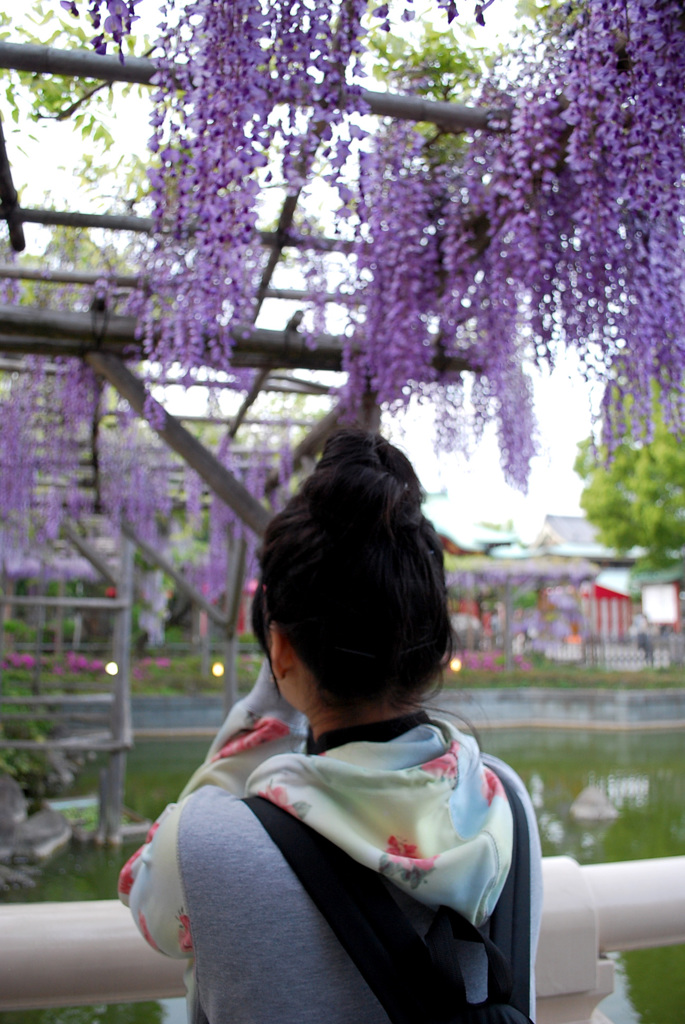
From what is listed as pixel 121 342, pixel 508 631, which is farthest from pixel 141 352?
pixel 508 631

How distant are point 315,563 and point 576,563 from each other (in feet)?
47.1

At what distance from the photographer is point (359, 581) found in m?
0.67

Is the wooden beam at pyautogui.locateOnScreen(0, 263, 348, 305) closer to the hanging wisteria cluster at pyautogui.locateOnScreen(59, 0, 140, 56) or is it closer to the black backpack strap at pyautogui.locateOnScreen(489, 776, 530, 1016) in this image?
the hanging wisteria cluster at pyautogui.locateOnScreen(59, 0, 140, 56)

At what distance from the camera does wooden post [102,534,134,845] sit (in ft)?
16.9

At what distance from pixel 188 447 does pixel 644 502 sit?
1210cm

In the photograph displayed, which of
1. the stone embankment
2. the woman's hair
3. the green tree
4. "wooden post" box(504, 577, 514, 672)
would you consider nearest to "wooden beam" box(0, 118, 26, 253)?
the woman's hair

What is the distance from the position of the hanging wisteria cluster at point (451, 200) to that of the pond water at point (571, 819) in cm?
152

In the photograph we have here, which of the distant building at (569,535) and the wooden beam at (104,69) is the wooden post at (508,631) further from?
the wooden beam at (104,69)

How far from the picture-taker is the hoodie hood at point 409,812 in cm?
63

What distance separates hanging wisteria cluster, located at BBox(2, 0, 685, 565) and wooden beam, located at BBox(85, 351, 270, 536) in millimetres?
164

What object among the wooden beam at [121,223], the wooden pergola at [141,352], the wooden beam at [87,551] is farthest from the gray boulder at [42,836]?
the wooden beam at [121,223]

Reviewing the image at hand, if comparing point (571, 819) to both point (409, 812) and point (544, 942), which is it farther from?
point (409, 812)

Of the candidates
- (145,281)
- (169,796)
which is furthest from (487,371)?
(169,796)

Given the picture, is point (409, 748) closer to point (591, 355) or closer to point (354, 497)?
→ point (354, 497)
